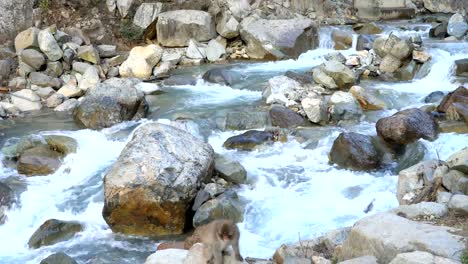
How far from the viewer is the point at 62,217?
27.3ft

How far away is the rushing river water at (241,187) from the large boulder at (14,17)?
5.16m

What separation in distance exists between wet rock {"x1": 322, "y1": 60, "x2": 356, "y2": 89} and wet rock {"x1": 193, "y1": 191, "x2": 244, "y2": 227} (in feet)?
17.3

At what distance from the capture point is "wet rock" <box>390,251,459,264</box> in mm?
3977

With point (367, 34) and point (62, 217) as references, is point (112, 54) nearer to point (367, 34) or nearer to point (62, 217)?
point (367, 34)

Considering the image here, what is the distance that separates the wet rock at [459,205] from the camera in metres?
5.46

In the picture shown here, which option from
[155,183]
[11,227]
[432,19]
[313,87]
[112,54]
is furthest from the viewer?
[432,19]

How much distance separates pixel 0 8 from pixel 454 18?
12931 mm

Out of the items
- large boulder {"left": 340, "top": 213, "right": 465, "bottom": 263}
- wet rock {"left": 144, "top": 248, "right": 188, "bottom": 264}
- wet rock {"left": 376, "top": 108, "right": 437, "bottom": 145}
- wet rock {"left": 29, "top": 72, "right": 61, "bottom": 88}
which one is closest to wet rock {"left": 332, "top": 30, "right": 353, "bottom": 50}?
wet rock {"left": 376, "top": 108, "right": 437, "bottom": 145}

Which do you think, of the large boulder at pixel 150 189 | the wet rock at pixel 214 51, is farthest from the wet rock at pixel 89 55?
the large boulder at pixel 150 189

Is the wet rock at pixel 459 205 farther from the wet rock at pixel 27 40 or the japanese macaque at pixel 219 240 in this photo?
the wet rock at pixel 27 40


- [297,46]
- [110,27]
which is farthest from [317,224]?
[110,27]

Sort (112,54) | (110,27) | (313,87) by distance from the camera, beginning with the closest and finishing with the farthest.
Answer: (313,87) < (112,54) < (110,27)

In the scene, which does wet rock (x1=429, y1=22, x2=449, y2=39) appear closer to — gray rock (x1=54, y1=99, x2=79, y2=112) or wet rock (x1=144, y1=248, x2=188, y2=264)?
gray rock (x1=54, y1=99, x2=79, y2=112)

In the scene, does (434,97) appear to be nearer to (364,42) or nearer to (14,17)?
(364,42)
